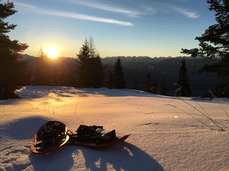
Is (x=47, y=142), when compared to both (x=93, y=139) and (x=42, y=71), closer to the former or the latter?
(x=93, y=139)

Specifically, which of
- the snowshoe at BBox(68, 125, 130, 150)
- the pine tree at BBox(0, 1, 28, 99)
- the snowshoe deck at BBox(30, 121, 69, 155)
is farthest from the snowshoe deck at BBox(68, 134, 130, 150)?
the pine tree at BBox(0, 1, 28, 99)

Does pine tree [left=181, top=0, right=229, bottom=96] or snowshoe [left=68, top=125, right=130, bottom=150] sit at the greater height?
pine tree [left=181, top=0, right=229, bottom=96]

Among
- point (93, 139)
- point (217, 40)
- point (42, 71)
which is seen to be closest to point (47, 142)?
point (93, 139)

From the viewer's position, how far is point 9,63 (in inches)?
387

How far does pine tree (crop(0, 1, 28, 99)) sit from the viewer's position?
9672 mm

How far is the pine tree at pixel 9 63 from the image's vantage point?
9672 mm

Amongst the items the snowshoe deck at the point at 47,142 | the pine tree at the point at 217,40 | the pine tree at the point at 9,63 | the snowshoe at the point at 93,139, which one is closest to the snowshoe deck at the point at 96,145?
the snowshoe at the point at 93,139

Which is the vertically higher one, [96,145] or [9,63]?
[9,63]

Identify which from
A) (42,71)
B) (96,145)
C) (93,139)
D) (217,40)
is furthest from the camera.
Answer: (42,71)

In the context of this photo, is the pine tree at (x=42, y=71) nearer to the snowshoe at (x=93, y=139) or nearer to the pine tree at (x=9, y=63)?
the pine tree at (x=9, y=63)

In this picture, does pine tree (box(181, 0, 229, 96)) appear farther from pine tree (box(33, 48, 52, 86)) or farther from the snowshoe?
pine tree (box(33, 48, 52, 86))

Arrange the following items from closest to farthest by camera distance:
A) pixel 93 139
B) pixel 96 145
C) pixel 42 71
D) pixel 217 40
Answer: pixel 96 145 < pixel 93 139 < pixel 217 40 < pixel 42 71

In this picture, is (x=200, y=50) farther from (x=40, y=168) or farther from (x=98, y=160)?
(x=40, y=168)

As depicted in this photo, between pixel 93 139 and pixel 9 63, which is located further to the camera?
pixel 9 63
